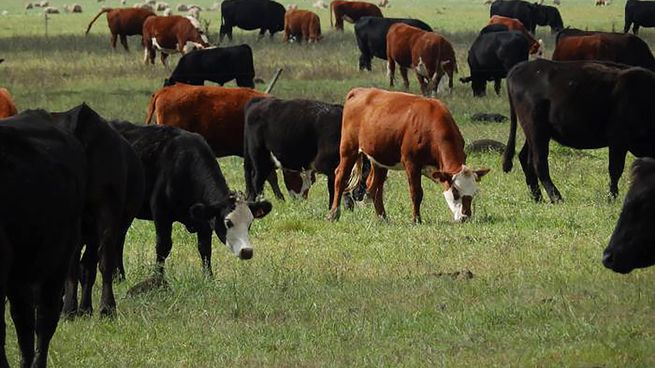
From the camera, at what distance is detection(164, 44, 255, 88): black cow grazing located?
2869 cm

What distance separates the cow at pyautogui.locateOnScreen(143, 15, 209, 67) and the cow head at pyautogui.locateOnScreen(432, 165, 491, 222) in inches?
859

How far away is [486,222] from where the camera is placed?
1384cm

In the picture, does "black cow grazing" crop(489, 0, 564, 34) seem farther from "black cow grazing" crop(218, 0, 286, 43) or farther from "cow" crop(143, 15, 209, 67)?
"cow" crop(143, 15, 209, 67)

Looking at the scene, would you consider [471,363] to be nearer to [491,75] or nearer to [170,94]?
[170,94]

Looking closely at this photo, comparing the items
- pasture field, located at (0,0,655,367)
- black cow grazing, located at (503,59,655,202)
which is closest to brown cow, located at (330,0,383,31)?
pasture field, located at (0,0,655,367)

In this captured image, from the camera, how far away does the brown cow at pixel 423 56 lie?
30125mm

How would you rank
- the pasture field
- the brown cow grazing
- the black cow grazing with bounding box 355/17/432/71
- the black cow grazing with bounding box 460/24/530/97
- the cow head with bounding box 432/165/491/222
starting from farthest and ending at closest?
the black cow grazing with bounding box 355/17/432/71 → the black cow grazing with bounding box 460/24/530/97 → the brown cow grazing → the cow head with bounding box 432/165/491/222 → the pasture field

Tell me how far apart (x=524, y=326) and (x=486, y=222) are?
16.6 ft

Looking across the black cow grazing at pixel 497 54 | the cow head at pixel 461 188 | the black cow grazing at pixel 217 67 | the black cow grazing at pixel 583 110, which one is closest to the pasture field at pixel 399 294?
the cow head at pixel 461 188

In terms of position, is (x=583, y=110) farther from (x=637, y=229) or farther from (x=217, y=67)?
(x=217, y=67)

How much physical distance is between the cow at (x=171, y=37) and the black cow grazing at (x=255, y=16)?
9.11 metres

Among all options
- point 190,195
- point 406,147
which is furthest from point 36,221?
point 406,147

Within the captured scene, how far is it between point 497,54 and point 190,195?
66.8 feet

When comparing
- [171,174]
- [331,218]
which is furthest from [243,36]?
[171,174]
